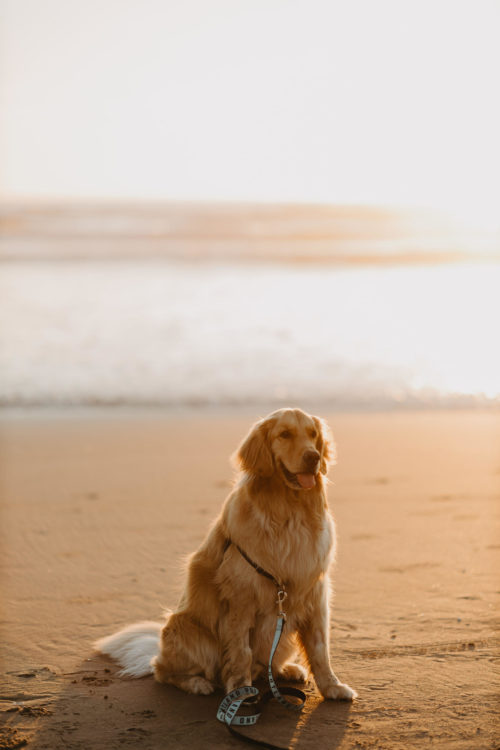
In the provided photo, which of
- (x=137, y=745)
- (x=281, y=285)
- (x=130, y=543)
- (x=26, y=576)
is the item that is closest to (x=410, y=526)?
(x=130, y=543)

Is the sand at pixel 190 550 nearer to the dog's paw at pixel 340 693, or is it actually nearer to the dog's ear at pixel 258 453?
the dog's paw at pixel 340 693

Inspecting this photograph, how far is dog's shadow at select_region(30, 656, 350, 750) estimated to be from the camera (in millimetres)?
2840

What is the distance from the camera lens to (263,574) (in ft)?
10.4

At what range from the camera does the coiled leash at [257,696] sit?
116 inches

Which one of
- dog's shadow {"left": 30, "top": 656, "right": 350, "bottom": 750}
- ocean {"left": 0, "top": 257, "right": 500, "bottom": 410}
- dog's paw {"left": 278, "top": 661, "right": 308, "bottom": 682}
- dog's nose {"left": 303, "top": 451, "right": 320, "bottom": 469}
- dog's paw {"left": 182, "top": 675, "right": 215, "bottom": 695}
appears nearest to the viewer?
dog's shadow {"left": 30, "top": 656, "right": 350, "bottom": 750}

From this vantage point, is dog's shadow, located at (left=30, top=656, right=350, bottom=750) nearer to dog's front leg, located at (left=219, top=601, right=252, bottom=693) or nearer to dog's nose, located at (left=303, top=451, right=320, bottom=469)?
dog's front leg, located at (left=219, top=601, right=252, bottom=693)

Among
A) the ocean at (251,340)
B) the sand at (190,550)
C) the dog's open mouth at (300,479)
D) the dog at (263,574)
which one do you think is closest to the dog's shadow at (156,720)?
the sand at (190,550)

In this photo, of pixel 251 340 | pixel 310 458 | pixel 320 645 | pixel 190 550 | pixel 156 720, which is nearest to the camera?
pixel 156 720

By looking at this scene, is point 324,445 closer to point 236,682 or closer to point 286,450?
point 286,450

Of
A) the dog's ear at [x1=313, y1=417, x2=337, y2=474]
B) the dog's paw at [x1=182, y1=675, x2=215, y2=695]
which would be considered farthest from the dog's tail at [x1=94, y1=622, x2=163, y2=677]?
the dog's ear at [x1=313, y1=417, x2=337, y2=474]

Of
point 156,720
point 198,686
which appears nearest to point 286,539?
point 198,686

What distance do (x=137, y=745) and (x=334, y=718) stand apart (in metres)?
0.73

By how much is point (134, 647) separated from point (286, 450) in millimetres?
1144

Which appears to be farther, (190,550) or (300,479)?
(190,550)
